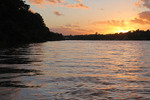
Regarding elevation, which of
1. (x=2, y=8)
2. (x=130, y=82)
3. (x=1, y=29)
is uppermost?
(x=2, y=8)

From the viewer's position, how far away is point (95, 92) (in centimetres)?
832

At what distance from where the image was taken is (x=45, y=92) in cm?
817

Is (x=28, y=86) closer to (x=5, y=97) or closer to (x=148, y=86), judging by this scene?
(x=5, y=97)

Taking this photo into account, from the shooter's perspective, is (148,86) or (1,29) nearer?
(148,86)

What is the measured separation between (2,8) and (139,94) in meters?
49.2

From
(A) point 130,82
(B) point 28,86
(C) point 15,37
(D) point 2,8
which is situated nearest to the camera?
(B) point 28,86

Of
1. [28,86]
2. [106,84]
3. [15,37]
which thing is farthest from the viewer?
[15,37]

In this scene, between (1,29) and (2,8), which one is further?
(2,8)

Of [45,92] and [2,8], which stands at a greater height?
[2,8]

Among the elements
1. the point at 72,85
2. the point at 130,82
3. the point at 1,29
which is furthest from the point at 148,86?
the point at 1,29

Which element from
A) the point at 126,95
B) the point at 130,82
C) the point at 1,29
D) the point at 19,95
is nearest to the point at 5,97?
the point at 19,95

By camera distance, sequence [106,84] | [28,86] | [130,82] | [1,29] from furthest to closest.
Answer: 1. [1,29]
2. [130,82]
3. [106,84]
4. [28,86]

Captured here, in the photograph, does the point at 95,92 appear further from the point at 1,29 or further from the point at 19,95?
the point at 1,29

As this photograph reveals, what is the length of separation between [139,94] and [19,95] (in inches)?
200
